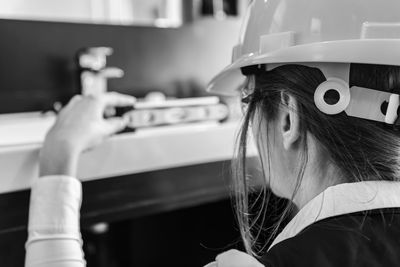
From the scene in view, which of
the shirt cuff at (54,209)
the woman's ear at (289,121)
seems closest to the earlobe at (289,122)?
the woman's ear at (289,121)

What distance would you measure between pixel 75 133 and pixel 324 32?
13.6 inches

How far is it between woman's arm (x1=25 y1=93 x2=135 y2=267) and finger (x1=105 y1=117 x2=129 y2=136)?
0.02 metres

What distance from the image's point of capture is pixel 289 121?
0.49m

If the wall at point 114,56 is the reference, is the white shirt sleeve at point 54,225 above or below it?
below

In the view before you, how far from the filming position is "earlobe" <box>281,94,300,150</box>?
475 mm

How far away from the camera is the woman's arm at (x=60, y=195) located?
56 cm

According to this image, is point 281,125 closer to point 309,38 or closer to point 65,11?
point 309,38

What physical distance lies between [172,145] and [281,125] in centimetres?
28

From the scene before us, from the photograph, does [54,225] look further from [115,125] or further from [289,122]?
[289,122]

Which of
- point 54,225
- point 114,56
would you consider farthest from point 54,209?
point 114,56

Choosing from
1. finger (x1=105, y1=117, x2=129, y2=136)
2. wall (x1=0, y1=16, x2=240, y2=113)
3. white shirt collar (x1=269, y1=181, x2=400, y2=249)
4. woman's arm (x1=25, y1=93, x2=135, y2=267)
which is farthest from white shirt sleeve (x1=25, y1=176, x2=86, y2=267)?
wall (x1=0, y1=16, x2=240, y2=113)

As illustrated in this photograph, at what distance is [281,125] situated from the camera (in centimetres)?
50

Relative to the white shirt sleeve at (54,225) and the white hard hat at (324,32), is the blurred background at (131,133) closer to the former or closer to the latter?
the white shirt sleeve at (54,225)

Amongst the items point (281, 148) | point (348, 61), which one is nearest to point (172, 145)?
point (281, 148)
